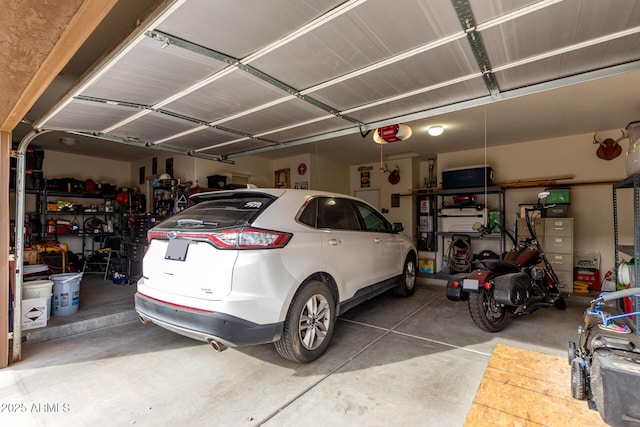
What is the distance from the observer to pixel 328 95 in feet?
9.05

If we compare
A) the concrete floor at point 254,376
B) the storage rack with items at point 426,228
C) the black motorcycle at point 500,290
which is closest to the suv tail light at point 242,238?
the concrete floor at point 254,376

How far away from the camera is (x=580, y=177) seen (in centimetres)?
552

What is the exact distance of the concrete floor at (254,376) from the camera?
1.90 metres

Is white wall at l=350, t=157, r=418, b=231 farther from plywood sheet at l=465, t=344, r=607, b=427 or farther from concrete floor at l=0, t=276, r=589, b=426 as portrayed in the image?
plywood sheet at l=465, t=344, r=607, b=427

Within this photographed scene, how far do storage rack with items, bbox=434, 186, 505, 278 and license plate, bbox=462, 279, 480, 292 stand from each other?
2940 millimetres

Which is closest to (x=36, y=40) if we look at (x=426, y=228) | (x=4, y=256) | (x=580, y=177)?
(x=4, y=256)

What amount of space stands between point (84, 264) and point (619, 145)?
1059 cm

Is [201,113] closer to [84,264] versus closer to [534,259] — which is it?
[534,259]

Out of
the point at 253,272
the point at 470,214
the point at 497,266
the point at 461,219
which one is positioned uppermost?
the point at 470,214

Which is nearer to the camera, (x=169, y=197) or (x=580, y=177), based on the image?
(x=580, y=177)

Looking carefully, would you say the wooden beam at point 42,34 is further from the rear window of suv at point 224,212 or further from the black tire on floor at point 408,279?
the black tire on floor at point 408,279

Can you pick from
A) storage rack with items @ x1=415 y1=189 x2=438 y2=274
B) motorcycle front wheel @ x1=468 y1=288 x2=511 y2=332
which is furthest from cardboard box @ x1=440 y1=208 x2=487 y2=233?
motorcycle front wheel @ x1=468 y1=288 x2=511 y2=332

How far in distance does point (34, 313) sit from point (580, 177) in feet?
27.4

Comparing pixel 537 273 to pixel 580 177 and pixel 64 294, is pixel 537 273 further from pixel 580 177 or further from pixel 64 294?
pixel 64 294
